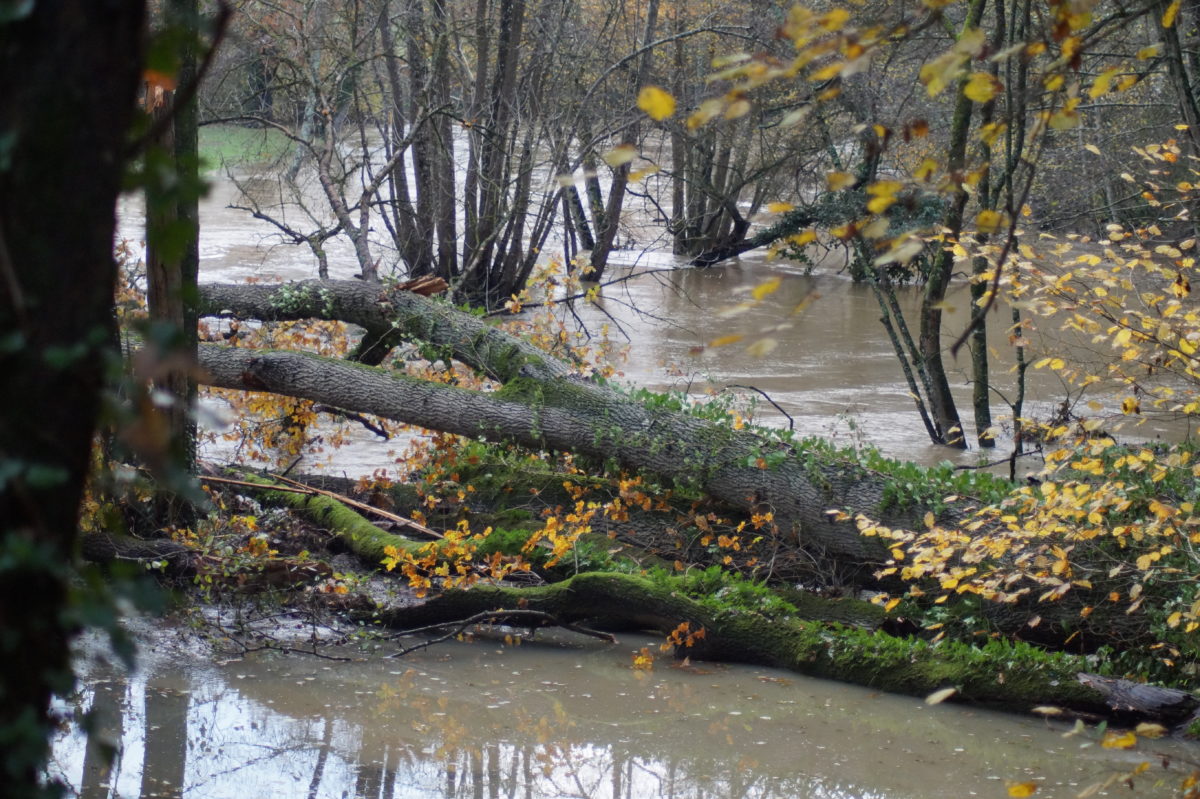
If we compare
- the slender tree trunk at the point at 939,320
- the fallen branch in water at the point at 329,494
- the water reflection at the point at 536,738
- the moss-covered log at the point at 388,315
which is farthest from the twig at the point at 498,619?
the slender tree trunk at the point at 939,320

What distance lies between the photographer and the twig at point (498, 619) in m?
5.98

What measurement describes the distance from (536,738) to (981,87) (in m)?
3.56

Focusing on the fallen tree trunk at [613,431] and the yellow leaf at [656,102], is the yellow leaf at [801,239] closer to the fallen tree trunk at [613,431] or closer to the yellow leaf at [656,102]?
the yellow leaf at [656,102]

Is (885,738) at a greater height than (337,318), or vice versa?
(337,318)

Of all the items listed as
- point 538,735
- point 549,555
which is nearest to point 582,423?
point 549,555

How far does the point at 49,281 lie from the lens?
4.09ft

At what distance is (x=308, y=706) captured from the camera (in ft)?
17.0

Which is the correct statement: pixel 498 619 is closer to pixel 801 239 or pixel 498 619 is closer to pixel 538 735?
pixel 538 735

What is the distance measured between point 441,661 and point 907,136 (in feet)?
14.3

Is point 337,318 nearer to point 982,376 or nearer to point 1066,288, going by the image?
point 1066,288

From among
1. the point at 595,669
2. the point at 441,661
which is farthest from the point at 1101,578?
the point at 441,661

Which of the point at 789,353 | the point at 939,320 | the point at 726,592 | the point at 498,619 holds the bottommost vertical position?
the point at 498,619

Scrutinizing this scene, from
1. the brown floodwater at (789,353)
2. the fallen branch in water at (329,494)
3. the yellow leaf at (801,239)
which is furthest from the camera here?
the brown floodwater at (789,353)

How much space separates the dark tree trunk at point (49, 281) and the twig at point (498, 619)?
4757 mm
